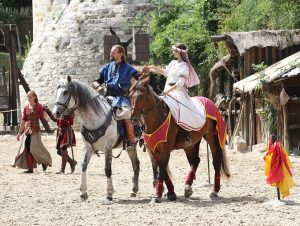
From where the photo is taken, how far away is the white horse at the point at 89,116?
11.4 m

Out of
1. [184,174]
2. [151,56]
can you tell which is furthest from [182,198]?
[151,56]

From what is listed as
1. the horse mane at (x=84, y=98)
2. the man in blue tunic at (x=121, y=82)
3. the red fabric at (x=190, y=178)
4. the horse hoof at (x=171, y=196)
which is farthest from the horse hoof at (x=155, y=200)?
the horse mane at (x=84, y=98)

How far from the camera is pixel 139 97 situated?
1092 cm

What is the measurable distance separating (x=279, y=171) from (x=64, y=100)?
3030 mm

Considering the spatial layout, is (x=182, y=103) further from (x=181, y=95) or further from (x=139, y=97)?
(x=139, y=97)

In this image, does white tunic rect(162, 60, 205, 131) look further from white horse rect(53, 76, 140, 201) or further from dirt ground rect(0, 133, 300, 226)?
dirt ground rect(0, 133, 300, 226)

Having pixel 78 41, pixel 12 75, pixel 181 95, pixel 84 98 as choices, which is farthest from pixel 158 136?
pixel 78 41

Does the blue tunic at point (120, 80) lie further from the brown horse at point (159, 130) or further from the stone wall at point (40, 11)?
the stone wall at point (40, 11)

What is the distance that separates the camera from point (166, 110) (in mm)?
11195

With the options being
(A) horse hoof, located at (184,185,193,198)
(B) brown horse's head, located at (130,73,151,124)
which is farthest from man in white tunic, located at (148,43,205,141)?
(A) horse hoof, located at (184,185,193,198)

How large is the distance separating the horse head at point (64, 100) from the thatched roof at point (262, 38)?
341 inches

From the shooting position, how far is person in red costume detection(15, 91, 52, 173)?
15.8 meters

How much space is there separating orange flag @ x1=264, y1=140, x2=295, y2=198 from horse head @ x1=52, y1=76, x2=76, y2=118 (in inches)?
110

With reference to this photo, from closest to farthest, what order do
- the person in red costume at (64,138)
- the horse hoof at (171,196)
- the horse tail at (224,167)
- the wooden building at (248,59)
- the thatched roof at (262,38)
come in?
1. the horse hoof at (171,196)
2. the horse tail at (224,167)
3. the person in red costume at (64,138)
4. the thatched roof at (262,38)
5. the wooden building at (248,59)
